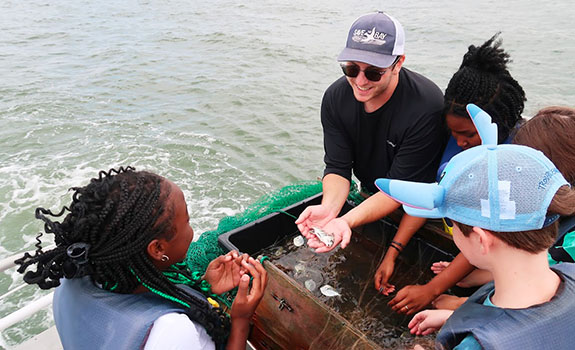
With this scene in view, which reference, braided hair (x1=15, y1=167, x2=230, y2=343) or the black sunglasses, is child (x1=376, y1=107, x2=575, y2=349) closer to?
braided hair (x1=15, y1=167, x2=230, y2=343)

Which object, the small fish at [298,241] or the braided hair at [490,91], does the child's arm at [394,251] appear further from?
the braided hair at [490,91]

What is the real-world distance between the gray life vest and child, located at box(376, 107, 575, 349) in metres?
0.97

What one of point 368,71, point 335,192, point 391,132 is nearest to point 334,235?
point 335,192

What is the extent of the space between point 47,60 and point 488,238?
1235 centimetres

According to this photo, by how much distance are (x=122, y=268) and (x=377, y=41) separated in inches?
72.9

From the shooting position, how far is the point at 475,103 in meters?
2.26

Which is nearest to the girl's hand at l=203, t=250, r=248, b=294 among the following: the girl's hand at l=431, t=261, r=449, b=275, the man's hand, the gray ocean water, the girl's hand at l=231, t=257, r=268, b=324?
the girl's hand at l=231, t=257, r=268, b=324

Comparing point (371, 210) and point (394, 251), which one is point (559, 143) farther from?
point (394, 251)

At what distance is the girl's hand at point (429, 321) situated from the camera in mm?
1982

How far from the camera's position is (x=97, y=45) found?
1211 cm

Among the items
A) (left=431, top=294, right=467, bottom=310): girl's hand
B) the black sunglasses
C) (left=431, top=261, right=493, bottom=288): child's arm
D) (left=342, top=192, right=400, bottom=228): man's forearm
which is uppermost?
the black sunglasses

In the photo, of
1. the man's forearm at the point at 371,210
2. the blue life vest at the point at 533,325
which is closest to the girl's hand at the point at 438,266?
the man's forearm at the point at 371,210

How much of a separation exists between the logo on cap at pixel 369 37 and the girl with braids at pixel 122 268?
150 centimetres

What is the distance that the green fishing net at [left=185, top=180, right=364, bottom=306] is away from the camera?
2.80 metres
